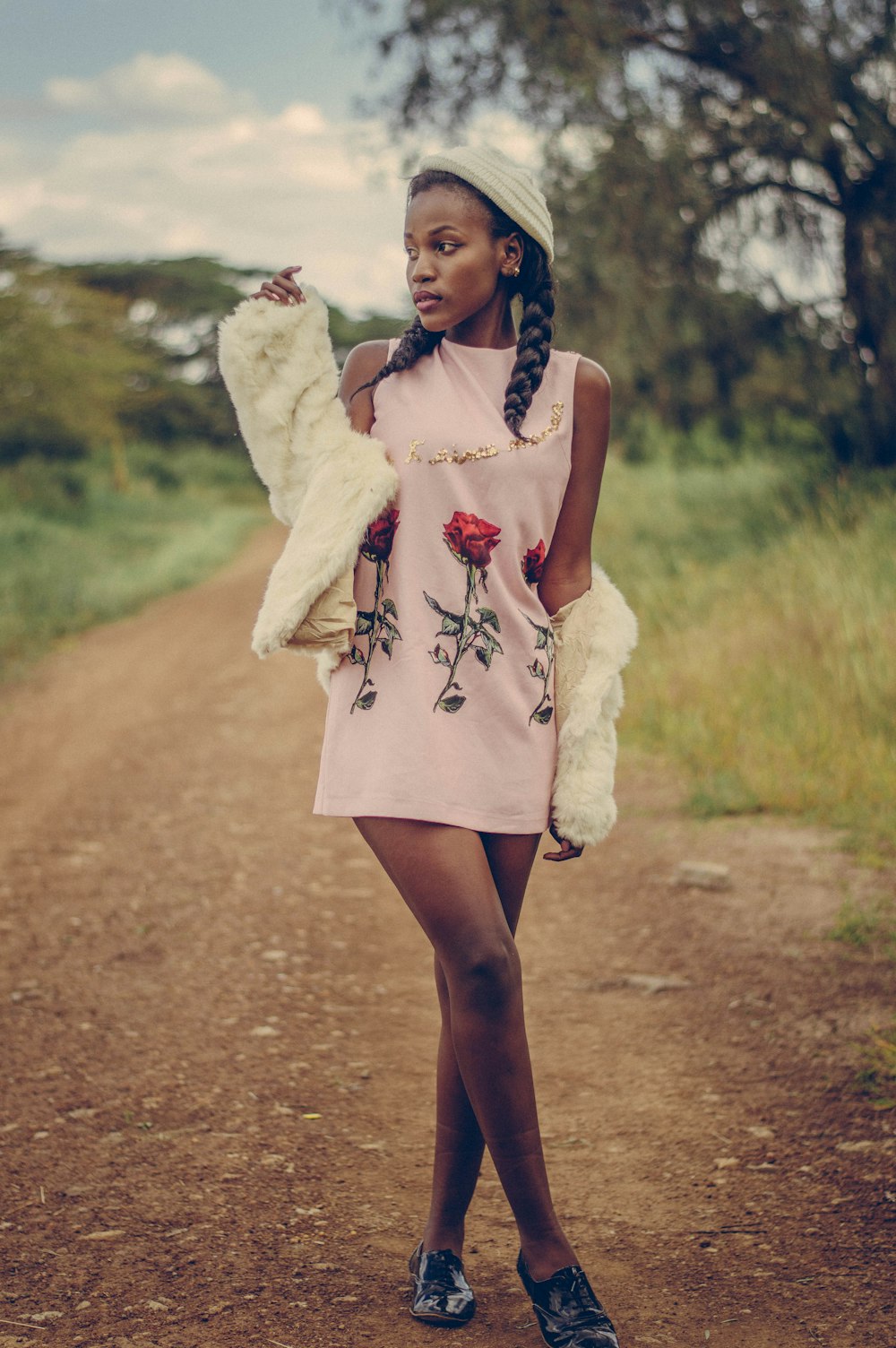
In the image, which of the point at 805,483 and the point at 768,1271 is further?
the point at 805,483

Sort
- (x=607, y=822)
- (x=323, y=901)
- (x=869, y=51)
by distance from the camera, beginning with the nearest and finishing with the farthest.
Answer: (x=607, y=822) < (x=323, y=901) < (x=869, y=51)

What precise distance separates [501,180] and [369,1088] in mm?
2347

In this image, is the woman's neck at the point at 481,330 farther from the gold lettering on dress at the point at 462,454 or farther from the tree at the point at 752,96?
the tree at the point at 752,96

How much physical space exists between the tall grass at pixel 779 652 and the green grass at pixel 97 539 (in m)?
5.73

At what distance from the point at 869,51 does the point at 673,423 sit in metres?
6.73

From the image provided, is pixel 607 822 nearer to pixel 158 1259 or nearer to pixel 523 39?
pixel 158 1259

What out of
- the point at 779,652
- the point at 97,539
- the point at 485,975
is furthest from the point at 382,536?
the point at 97,539

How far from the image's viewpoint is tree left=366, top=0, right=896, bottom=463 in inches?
374

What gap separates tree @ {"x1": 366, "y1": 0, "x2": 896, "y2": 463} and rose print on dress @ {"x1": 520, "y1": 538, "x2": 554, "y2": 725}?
8387 mm

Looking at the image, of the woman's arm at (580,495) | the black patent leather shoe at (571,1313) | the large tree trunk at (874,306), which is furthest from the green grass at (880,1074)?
the large tree trunk at (874,306)

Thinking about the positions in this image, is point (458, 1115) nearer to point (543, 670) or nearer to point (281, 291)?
point (543, 670)

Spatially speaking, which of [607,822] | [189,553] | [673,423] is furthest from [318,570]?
[189,553]

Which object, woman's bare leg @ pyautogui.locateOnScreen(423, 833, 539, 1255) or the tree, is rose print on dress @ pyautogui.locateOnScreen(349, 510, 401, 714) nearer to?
woman's bare leg @ pyautogui.locateOnScreen(423, 833, 539, 1255)

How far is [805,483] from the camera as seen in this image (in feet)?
35.1
